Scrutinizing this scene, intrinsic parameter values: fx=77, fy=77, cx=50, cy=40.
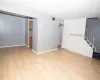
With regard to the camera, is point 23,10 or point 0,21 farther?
point 0,21

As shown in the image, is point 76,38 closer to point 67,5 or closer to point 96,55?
point 96,55

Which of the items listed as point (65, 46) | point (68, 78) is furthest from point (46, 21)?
point (68, 78)

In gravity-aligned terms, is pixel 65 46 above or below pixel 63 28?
below

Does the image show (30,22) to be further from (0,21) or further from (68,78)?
(68,78)

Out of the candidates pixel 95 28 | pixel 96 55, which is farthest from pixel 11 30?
pixel 96 55

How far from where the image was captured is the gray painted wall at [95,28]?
3.72 m

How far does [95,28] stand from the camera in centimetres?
380

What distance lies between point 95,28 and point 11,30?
5.05 meters

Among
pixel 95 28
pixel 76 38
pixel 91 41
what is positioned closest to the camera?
pixel 95 28

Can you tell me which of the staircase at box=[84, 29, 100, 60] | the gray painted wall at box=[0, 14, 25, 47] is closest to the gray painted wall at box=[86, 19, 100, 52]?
the staircase at box=[84, 29, 100, 60]

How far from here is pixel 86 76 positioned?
7.57 feet

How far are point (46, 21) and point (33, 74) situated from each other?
9.17 feet

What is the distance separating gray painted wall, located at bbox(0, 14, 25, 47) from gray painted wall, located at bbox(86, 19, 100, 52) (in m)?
4.32

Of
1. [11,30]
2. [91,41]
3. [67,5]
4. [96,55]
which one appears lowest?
[96,55]
